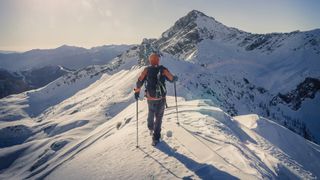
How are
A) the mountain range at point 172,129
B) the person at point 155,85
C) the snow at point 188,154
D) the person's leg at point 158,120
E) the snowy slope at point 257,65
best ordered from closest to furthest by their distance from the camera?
the snow at point 188,154 < the mountain range at point 172,129 < the person's leg at point 158,120 < the person at point 155,85 < the snowy slope at point 257,65

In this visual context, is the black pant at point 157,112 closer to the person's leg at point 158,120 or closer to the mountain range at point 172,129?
the person's leg at point 158,120

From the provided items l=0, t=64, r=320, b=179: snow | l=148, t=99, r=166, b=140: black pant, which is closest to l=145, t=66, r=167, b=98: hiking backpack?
l=148, t=99, r=166, b=140: black pant

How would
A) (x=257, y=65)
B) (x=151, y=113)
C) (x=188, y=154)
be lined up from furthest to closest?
(x=257, y=65) → (x=151, y=113) → (x=188, y=154)

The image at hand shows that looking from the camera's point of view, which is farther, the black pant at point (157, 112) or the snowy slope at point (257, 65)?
the snowy slope at point (257, 65)

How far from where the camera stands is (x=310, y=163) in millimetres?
15000

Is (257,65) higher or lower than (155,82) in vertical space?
lower

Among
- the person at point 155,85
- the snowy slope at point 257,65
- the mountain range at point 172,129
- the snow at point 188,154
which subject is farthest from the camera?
the snowy slope at point 257,65

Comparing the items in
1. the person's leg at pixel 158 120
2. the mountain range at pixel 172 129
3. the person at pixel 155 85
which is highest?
the person at pixel 155 85

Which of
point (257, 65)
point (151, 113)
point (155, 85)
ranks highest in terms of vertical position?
point (155, 85)

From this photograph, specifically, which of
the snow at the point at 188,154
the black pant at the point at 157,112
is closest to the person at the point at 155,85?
the black pant at the point at 157,112

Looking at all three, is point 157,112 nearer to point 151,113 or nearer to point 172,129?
point 151,113

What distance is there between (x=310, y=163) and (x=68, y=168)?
11.4 m

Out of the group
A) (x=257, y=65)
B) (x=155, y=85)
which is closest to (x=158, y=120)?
(x=155, y=85)

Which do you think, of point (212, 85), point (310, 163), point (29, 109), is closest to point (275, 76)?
point (212, 85)
